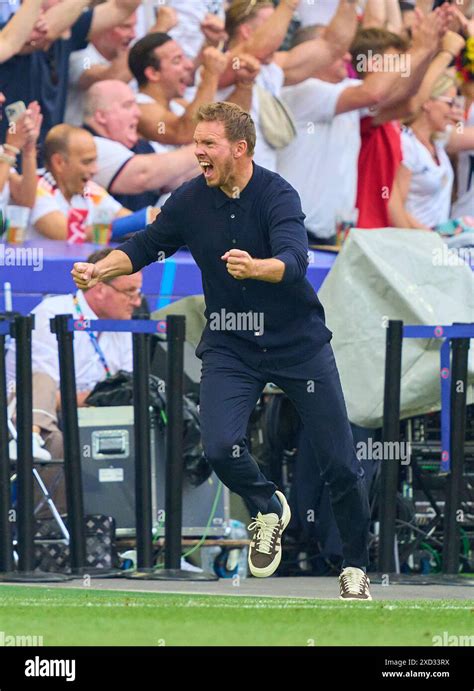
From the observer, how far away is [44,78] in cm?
1184

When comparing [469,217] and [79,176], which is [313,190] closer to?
[469,217]

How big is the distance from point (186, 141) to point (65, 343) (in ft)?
11.9

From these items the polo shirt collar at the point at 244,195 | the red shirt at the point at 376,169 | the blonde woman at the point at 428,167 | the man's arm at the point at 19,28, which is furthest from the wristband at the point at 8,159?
the polo shirt collar at the point at 244,195

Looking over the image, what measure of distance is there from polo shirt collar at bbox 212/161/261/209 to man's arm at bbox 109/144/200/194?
489 cm

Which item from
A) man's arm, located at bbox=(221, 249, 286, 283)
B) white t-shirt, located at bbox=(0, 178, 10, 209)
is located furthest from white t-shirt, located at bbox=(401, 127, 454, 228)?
man's arm, located at bbox=(221, 249, 286, 283)

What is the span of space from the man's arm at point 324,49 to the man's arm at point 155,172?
143 cm

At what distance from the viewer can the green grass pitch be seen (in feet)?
20.0

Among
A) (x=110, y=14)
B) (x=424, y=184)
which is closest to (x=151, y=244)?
(x=110, y=14)

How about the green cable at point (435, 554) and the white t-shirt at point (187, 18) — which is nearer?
the green cable at point (435, 554)

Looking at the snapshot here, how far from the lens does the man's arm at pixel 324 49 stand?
13.6m

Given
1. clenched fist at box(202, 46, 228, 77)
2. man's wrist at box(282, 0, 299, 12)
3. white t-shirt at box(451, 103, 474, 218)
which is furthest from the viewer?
white t-shirt at box(451, 103, 474, 218)

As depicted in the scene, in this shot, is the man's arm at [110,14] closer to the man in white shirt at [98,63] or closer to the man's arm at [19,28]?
the man in white shirt at [98,63]

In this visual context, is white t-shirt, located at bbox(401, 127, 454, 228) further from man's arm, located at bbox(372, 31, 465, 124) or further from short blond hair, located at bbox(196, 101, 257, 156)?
short blond hair, located at bbox(196, 101, 257, 156)

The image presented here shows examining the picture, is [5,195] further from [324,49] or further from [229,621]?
[229,621]
